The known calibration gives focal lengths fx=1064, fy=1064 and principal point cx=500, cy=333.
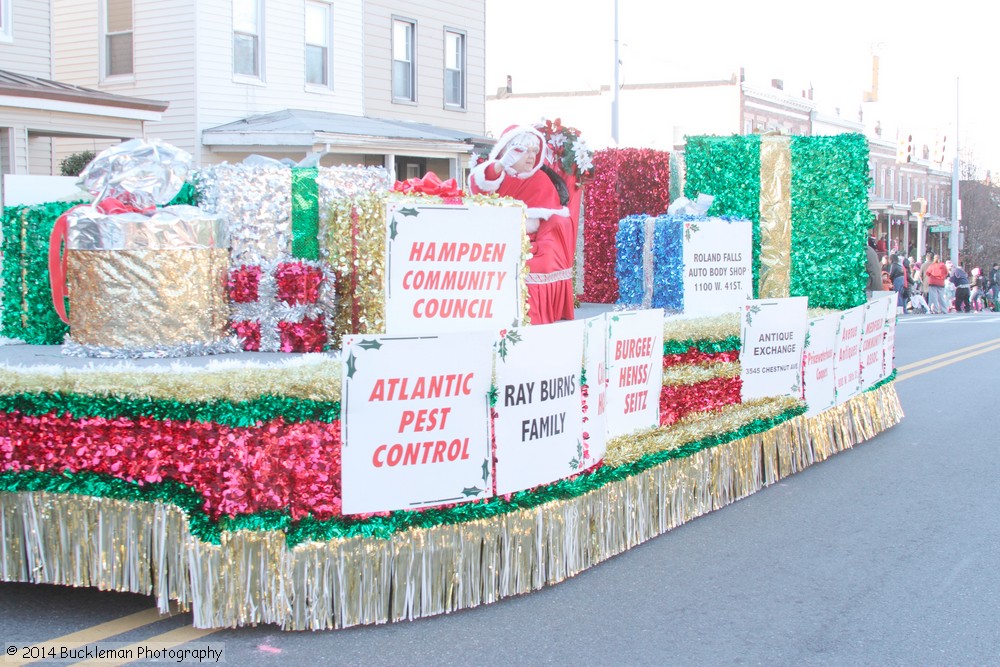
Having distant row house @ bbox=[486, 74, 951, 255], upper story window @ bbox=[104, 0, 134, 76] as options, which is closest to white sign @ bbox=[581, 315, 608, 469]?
upper story window @ bbox=[104, 0, 134, 76]

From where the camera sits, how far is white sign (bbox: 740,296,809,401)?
299 inches

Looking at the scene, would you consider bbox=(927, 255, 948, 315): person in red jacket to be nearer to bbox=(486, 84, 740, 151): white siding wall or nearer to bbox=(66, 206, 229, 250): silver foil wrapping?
bbox=(486, 84, 740, 151): white siding wall

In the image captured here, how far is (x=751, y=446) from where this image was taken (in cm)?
741

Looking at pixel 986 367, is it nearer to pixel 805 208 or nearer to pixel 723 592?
pixel 805 208

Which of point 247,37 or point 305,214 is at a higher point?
point 247,37

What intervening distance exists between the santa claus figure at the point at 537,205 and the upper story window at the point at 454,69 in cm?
1450

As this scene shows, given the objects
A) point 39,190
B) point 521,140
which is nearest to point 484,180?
point 521,140

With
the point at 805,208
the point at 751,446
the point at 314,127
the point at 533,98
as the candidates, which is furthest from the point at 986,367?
the point at 533,98

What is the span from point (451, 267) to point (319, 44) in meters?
14.8

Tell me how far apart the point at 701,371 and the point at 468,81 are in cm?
1676

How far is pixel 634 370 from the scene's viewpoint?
6180 mm

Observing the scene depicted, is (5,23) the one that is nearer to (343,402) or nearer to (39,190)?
(39,190)

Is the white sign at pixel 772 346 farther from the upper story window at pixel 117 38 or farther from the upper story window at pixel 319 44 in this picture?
the upper story window at pixel 117 38

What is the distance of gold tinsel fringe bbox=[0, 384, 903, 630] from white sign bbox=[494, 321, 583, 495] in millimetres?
199
